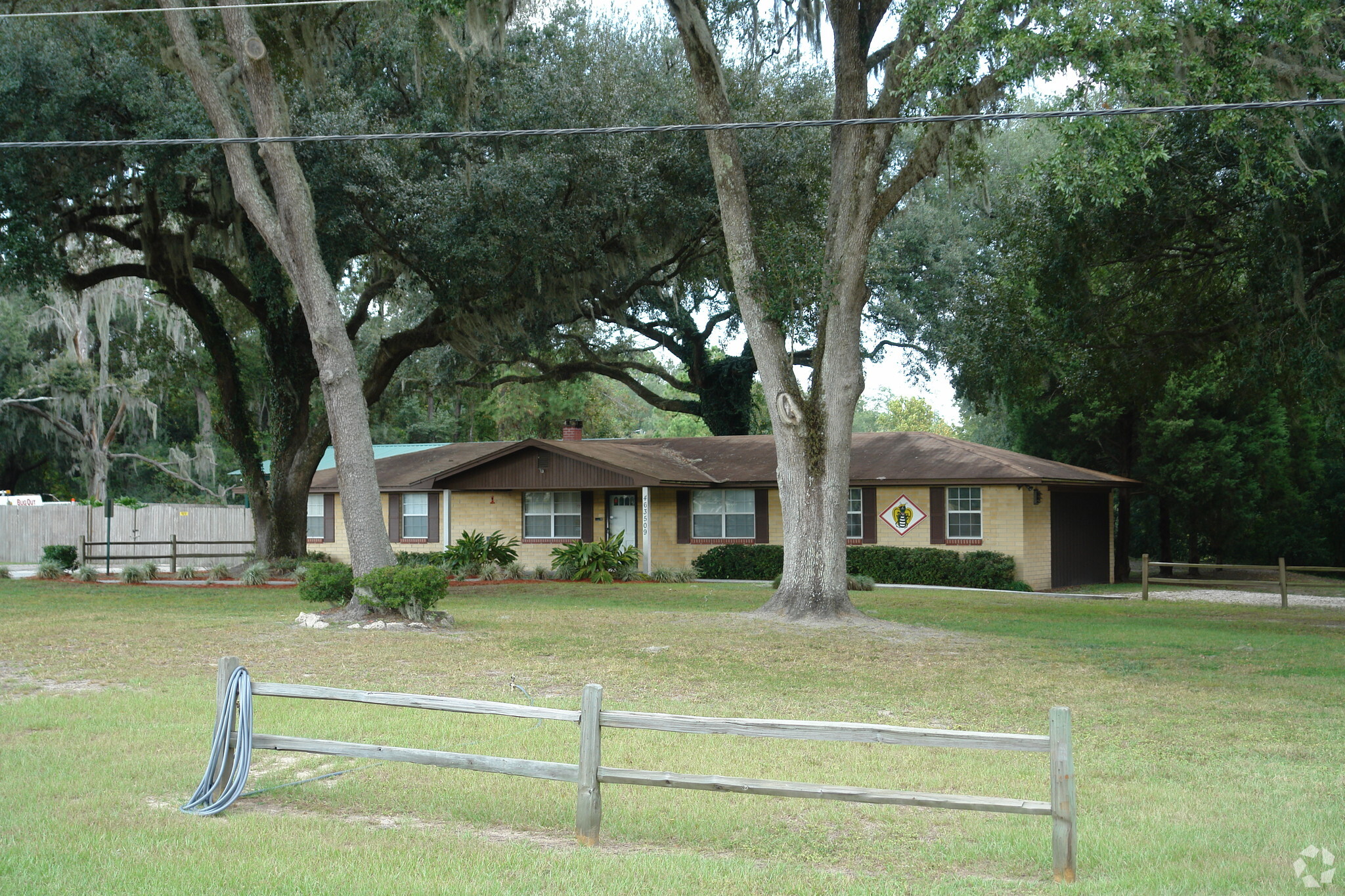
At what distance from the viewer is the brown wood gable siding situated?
27688 mm

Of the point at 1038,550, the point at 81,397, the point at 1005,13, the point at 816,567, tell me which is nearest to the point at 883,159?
the point at 1005,13

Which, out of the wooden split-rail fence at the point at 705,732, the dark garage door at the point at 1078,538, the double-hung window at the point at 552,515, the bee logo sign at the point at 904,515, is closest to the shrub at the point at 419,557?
the double-hung window at the point at 552,515

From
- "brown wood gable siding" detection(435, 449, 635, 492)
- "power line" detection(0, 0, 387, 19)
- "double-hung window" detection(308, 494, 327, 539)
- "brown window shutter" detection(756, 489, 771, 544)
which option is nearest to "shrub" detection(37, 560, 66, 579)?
"double-hung window" detection(308, 494, 327, 539)

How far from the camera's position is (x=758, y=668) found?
12.7 m

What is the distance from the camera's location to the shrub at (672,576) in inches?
1058

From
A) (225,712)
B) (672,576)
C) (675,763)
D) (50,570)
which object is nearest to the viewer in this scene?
(225,712)

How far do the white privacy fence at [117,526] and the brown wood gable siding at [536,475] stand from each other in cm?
894

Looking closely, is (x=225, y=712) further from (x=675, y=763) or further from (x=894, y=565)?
(x=894, y=565)

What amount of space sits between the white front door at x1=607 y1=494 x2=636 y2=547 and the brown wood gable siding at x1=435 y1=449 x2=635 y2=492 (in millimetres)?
1372

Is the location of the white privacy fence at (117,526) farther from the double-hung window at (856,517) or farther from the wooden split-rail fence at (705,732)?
the wooden split-rail fence at (705,732)

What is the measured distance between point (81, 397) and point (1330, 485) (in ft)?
135

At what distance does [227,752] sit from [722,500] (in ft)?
73.3

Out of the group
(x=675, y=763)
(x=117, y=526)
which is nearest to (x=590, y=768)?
(x=675, y=763)

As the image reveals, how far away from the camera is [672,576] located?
26.9 meters
